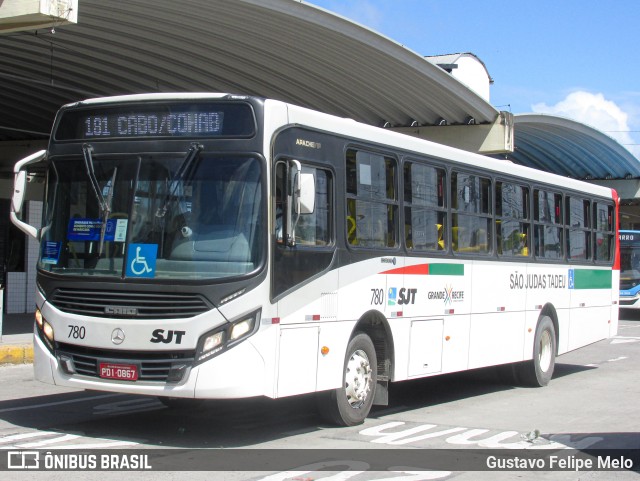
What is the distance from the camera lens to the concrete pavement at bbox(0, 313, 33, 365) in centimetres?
1579

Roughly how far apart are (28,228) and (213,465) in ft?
10.5

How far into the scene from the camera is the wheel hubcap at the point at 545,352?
48.4ft

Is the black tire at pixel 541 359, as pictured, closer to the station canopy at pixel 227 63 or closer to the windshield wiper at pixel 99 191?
the windshield wiper at pixel 99 191

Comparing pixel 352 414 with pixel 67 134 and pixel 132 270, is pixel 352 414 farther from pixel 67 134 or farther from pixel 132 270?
pixel 67 134

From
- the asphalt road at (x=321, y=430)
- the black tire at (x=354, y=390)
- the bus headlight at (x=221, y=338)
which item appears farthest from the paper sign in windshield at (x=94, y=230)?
the black tire at (x=354, y=390)

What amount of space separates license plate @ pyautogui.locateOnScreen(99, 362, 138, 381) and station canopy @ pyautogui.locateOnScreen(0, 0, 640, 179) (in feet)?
28.5

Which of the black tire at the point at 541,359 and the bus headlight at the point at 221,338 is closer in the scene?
the bus headlight at the point at 221,338

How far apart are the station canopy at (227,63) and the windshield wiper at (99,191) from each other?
729 centimetres

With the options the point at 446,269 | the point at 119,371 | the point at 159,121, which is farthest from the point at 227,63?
the point at 119,371

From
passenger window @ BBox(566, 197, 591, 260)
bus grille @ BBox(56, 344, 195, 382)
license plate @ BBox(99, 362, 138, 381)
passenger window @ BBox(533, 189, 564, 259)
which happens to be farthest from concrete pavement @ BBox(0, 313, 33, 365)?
passenger window @ BBox(566, 197, 591, 260)

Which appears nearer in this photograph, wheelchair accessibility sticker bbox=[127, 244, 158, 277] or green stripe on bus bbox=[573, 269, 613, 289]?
wheelchair accessibility sticker bbox=[127, 244, 158, 277]

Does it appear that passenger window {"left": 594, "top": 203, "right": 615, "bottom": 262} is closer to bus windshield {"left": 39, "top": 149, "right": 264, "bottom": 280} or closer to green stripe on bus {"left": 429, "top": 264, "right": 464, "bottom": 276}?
green stripe on bus {"left": 429, "top": 264, "right": 464, "bottom": 276}

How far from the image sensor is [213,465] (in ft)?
26.0

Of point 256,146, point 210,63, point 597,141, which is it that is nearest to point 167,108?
point 256,146
